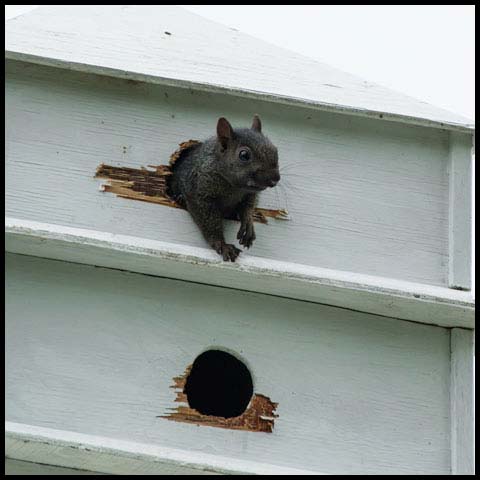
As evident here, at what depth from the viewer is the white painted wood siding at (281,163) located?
183 inches

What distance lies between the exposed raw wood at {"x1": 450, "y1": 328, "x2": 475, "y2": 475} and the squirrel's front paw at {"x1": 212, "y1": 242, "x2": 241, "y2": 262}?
749 mm

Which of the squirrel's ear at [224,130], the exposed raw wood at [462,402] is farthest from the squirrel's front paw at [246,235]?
the exposed raw wood at [462,402]

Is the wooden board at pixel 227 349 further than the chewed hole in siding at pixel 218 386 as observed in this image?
No

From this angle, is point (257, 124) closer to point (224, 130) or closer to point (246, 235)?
point (224, 130)

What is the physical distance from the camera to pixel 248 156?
185 inches

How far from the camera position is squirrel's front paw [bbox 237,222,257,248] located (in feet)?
15.1

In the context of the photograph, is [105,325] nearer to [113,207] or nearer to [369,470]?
[113,207]

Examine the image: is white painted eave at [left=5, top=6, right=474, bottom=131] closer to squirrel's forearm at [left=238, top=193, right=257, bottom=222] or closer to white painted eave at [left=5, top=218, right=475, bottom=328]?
squirrel's forearm at [left=238, top=193, right=257, bottom=222]

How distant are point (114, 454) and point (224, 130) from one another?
1.09 meters

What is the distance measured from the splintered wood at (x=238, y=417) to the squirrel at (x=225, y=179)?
415 millimetres

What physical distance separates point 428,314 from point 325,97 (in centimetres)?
74

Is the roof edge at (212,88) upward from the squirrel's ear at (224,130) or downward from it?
upward

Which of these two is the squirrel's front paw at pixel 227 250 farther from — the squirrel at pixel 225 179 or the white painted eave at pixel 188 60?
the white painted eave at pixel 188 60

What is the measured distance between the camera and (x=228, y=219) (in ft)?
15.9
